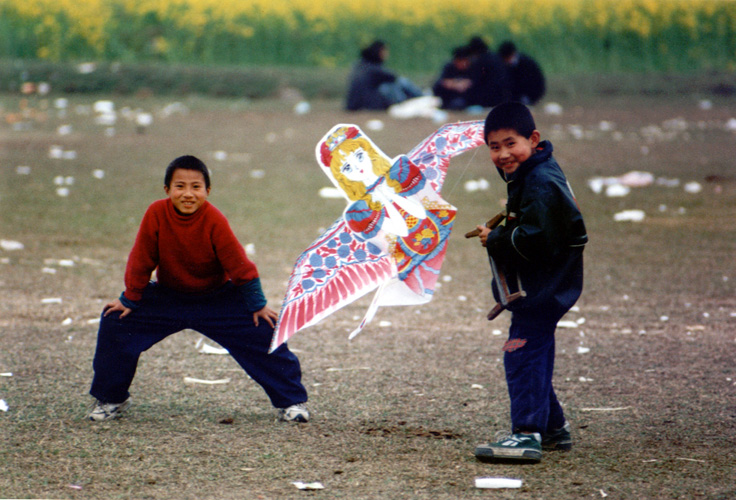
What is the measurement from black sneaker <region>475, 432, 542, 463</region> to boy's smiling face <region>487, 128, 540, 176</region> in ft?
3.30

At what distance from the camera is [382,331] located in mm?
5688

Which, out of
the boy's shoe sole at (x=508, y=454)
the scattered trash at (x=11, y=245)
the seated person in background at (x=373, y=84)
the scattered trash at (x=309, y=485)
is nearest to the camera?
the scattered trash at (x=309, y=485)

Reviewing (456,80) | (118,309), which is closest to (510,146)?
(118,309)

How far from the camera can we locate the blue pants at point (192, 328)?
4.10 m

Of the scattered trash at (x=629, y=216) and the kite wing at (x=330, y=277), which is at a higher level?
the kite wing at (x=330, y=277)

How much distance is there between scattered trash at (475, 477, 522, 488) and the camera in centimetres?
340

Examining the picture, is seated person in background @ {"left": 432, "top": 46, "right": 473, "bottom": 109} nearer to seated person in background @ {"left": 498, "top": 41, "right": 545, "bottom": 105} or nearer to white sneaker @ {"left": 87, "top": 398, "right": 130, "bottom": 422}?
seated person in background @ {"left": 498, "top": 41, "right": 545, "bottom": 105}

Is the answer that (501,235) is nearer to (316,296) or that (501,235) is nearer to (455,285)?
(316,296)

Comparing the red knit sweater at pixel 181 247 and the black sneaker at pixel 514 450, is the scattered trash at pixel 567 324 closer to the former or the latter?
the black sneaker at pixel 514 450

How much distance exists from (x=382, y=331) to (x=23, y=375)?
77.4 inches

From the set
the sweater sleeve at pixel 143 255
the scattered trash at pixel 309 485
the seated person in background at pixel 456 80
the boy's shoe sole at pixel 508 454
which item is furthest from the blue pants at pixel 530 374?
the seated person in background at pixel 456 80

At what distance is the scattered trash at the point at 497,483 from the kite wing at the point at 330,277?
85 centimetres

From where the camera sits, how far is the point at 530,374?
12.2 ft

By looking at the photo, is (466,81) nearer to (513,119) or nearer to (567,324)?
(567,324)
